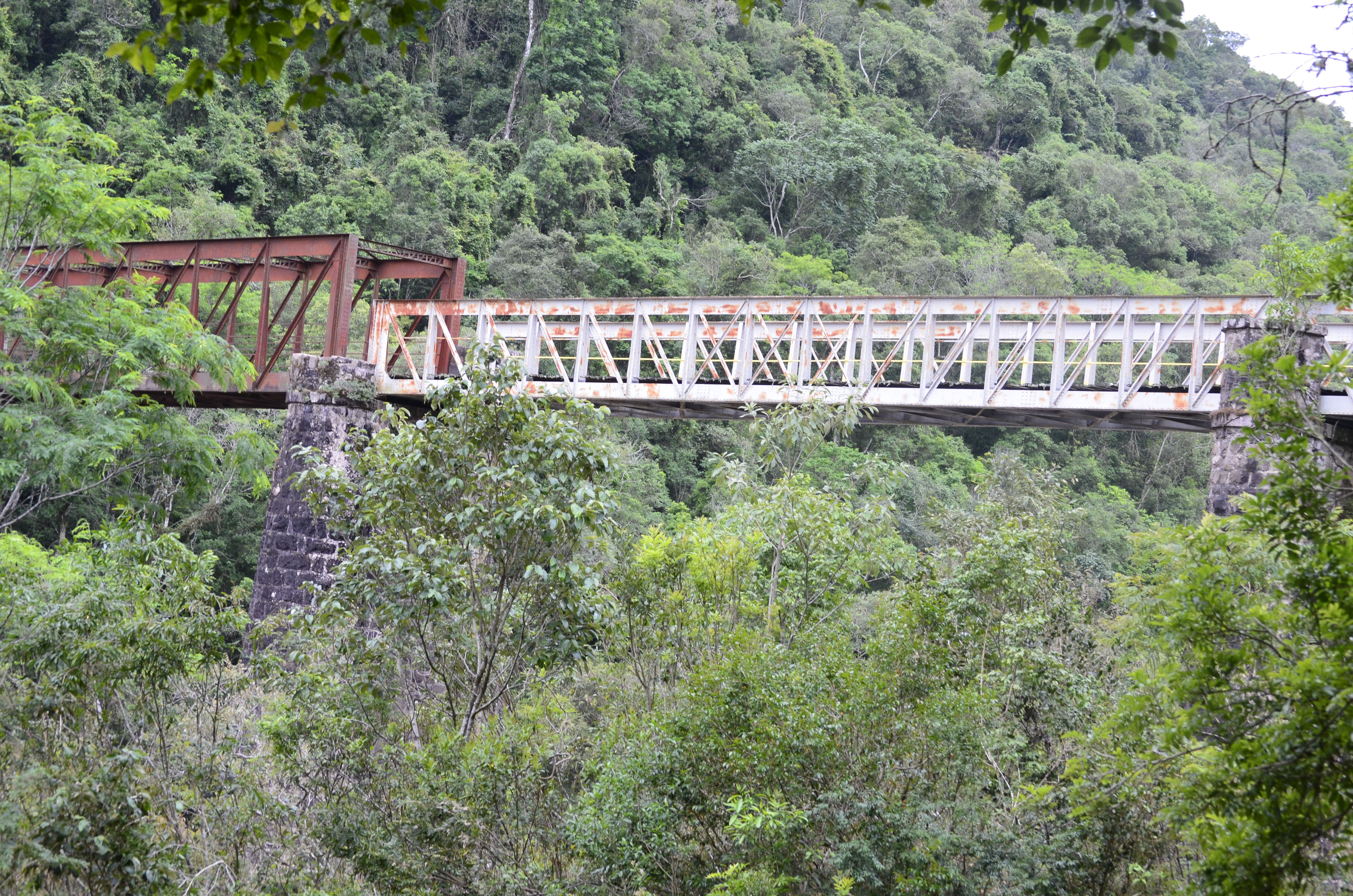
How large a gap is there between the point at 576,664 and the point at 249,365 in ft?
26.8

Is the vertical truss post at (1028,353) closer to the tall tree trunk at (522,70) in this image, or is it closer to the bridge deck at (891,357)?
the bridge deck at (891,357)

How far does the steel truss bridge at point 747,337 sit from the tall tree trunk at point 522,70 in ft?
70.3

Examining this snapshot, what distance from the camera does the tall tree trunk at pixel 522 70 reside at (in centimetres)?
3725

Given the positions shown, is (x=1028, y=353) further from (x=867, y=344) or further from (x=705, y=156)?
(x=705, y=156)

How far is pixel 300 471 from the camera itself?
1280 centimetres

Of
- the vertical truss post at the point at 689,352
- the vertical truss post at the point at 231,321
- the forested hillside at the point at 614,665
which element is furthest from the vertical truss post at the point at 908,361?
the vertical truss post at the point at 231,321

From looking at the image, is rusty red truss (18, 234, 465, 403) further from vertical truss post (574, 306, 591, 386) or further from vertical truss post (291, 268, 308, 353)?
vertical truss post (574, 306, 591, 386)

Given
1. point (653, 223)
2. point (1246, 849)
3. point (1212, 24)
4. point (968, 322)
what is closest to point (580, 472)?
point (1246, 849)

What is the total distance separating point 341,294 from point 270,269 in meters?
1.02

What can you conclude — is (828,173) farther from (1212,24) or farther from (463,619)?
(1212,24)

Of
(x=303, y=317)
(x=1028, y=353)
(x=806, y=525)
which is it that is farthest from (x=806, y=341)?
(x=303, y=317)

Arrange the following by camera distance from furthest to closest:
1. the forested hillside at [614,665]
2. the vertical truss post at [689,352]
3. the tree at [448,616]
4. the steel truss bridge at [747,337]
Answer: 1. the vertical truss post at [689,352]
2. the steel truss bridge at [747,337]
3. the tree at [448,616]
4. the forested hillside at [614,665]

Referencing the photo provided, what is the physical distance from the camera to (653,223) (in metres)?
36.9

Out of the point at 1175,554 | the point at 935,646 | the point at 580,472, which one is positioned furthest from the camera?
the point at 935,646
